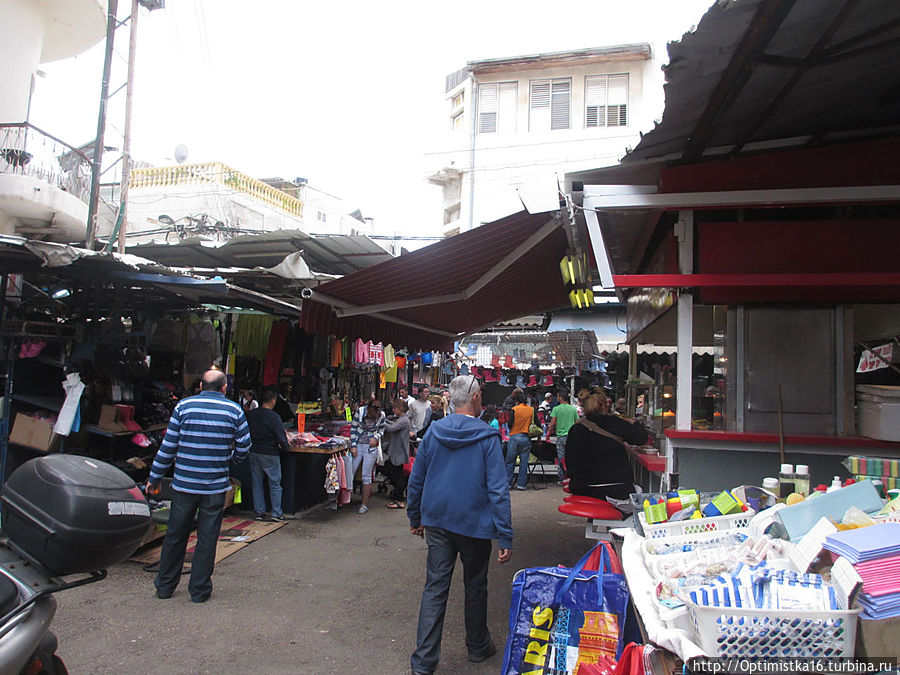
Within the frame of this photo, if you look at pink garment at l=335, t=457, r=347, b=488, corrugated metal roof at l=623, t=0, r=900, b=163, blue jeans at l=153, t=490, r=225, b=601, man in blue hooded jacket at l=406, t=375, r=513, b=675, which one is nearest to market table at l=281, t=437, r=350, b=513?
pink garment at l=335, t=457, r=347, b=488

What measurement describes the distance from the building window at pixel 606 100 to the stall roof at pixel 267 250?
16.9 m

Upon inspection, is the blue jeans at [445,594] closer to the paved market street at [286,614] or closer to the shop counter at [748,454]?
the paved market street at [286,614]

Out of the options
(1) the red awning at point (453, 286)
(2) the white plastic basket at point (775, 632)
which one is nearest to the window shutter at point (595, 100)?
(1) the red awning at point (453, 286)

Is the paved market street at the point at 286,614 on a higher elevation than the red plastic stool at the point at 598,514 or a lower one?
lower

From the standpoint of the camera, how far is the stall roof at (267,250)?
7.96m

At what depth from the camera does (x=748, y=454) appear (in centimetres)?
411

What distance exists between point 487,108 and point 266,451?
803 inches

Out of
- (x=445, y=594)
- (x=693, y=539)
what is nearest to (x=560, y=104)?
(x=445, y=594)

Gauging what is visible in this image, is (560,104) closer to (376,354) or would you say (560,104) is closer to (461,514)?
(376,354)

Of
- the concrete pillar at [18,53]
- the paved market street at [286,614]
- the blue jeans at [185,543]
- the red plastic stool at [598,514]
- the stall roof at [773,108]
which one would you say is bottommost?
the paved market street at [286,614]

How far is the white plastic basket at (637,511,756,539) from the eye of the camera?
2.81 metres

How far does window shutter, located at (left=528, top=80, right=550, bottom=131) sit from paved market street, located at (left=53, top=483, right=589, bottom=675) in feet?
65.8

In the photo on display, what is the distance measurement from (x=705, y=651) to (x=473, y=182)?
23.9 m

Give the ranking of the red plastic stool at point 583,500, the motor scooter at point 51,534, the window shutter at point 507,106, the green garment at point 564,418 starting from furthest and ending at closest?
1. the window shutter at point 507,106
2. the green garment at point 564,418
3. the red plastic stool at point 583,500
4. the motor scooter at point 51,534
